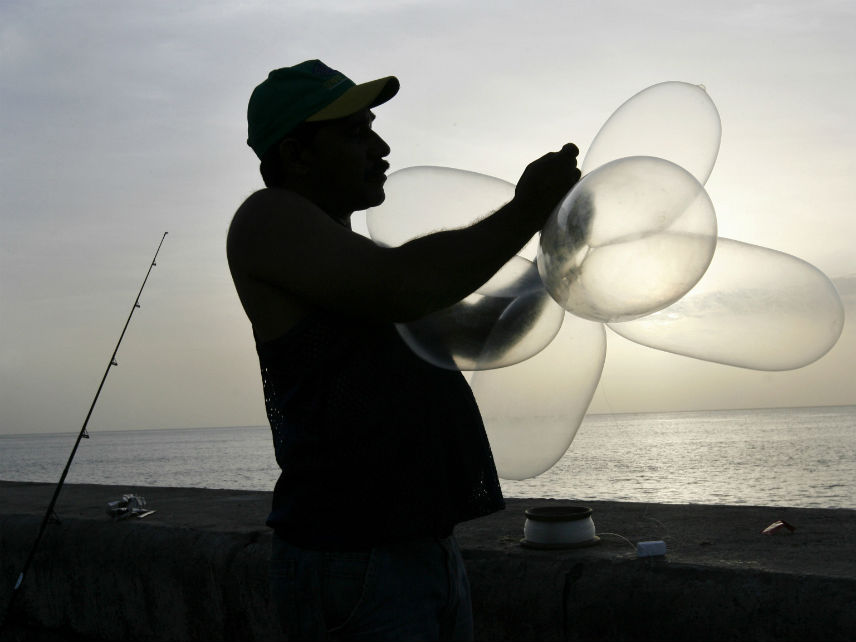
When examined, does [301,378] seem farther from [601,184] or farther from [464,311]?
[601,184]

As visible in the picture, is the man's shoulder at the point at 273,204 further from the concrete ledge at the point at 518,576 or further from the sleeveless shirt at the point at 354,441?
the concrete ledge at the point at 518,576

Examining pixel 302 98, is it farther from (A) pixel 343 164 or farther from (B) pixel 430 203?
(B) pixel 430 203

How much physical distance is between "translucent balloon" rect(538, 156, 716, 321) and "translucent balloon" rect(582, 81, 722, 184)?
1.18 feet

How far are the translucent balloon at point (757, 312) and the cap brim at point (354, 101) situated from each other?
0.69 metres

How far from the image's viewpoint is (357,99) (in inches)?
60.4

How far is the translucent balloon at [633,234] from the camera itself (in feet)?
4.55

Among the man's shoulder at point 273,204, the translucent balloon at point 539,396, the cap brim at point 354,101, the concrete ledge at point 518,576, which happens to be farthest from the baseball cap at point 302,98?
the concrete ledge at point 518,576

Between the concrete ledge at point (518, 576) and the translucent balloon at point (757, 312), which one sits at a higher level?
the translucent balloon at point (757, 312)

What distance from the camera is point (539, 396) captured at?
5.94 feet

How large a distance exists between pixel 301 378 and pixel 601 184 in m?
0.62

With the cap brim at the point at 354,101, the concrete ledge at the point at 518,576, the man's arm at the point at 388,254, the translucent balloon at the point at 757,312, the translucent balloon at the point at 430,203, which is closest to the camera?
the man's arm at the point at 388,254

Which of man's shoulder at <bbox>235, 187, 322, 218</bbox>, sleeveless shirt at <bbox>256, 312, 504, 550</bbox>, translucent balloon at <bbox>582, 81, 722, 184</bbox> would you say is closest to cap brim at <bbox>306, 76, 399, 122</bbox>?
man's shoulder at <bbox>235, 187, 322, 218</bbox>

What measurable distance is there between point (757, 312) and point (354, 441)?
86 cm

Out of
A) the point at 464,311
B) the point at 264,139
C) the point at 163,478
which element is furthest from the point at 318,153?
the point at 163,478
